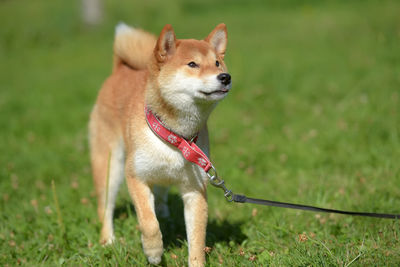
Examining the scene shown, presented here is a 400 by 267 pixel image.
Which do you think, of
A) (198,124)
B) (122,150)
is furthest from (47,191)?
(198,124)

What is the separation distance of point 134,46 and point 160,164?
1477 millimetres

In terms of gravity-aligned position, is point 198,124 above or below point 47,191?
above

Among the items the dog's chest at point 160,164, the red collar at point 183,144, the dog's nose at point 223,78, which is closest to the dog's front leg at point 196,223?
the dog's chest at point 160,164

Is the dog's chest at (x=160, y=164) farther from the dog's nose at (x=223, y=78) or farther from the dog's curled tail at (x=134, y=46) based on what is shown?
the dog's curled tail at (x=134, y=46)

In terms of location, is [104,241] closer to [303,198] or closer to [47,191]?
[47,191]

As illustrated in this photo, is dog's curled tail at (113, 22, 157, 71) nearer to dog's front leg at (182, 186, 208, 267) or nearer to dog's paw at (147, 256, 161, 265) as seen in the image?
dog's front leg at (182, 186, 208, 267)

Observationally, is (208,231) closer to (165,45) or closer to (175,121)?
(175,121)

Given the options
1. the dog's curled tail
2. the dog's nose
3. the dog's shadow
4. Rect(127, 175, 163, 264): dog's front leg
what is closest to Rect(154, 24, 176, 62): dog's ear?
the dog's nose

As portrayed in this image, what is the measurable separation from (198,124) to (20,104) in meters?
4.91

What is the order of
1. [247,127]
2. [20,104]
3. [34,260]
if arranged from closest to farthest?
1. [34,260]
2. [247,127]
3. [20,104]

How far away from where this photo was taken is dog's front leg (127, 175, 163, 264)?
8.92 feet

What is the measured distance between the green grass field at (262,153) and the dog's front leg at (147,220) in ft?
0.53

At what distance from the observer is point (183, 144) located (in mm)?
2676

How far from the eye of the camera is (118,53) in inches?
154
